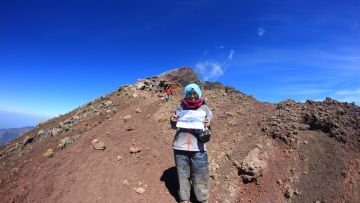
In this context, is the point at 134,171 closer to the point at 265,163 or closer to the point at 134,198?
the point at 134,198

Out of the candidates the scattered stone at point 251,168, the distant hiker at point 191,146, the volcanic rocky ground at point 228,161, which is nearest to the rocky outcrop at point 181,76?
the volcanic rocky ground at point 228,161

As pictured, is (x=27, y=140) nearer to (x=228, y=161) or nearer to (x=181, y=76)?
(x=181, y=76)

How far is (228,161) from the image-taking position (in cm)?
Answer: 781

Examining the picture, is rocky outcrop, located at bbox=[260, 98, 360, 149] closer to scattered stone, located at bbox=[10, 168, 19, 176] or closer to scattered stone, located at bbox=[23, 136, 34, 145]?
scattered stone, located at bbox=[10, 168, 19, 176]

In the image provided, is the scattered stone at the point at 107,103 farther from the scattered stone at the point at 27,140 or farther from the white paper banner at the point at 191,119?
the white paper banner at the point at 191,119

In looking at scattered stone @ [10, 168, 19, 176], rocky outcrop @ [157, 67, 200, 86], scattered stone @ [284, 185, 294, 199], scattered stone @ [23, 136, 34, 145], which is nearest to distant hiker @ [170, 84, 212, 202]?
scattered stone @ [284, 185, 294, 199]

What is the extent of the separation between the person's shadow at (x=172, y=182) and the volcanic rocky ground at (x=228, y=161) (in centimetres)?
2

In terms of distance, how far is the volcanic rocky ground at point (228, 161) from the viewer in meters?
6.60

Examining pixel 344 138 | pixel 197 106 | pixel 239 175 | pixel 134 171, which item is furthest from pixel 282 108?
pixel 134 171

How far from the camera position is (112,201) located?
6699 millimetres

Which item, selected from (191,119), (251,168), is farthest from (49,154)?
(251,168)

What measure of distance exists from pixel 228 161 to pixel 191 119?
2.30 metres

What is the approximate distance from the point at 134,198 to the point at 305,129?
193 inches

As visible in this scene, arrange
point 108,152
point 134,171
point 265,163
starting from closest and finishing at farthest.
A: point 265,163
point 134,171
point 108,152
